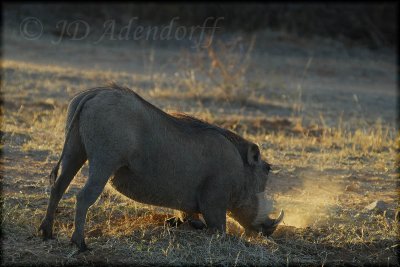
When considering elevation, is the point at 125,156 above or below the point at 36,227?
above

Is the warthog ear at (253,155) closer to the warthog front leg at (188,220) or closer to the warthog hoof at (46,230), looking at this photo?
the warthog front leg at (188,220)

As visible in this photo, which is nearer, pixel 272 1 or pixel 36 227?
pixel 36 227

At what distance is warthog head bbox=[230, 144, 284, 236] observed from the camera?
537 centimetres

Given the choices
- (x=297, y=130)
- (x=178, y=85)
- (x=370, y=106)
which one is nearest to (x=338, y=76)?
(x=370, y=106)

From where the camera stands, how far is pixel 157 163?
488cm

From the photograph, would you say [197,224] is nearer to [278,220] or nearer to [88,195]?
[278,220]

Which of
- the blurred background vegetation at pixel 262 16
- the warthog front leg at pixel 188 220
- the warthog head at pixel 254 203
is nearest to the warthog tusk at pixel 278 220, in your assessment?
the warthog head at pixel 254 203

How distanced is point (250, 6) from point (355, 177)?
1556cm

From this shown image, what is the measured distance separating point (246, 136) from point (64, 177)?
4319 mm

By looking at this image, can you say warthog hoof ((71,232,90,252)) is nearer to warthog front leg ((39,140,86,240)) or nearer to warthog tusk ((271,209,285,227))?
warthog front leg ((39,140,86,240))

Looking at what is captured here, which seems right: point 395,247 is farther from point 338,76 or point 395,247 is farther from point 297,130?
point 338,76

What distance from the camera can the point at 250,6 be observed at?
73.1ft

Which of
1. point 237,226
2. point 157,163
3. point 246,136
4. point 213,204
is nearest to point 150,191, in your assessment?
point 157,163
